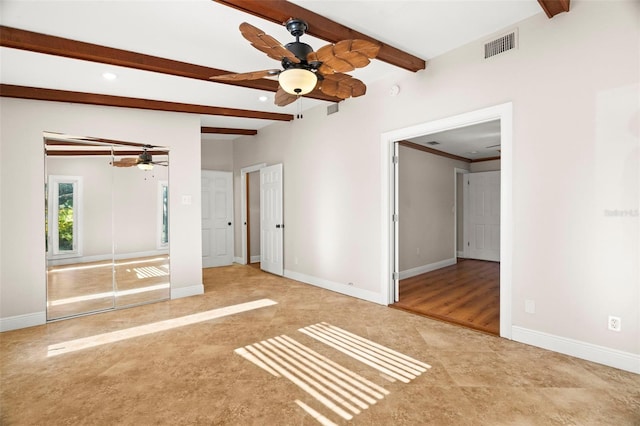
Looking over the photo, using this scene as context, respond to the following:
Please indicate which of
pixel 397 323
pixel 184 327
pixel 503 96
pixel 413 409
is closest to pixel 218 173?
pixel 184 327

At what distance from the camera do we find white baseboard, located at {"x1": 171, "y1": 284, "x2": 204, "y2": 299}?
4836mm

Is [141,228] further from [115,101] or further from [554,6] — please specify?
[554,6]

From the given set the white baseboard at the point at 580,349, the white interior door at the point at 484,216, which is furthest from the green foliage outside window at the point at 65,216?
the white interior door at the point at 484,216

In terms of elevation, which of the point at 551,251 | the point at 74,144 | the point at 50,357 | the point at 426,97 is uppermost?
the point at 426,97

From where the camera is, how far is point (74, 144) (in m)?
4.14

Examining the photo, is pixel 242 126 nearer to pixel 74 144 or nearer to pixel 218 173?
pixel 218 173

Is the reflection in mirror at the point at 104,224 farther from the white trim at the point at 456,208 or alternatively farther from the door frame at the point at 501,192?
the white trim at the point at 456,208

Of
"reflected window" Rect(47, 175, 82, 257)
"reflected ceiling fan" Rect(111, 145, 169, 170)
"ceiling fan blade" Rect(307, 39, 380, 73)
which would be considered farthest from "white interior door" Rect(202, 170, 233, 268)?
"ceiling fan blade" Rect(307, 39, 380, 73)

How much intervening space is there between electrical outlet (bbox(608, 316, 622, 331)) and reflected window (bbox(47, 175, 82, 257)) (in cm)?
589

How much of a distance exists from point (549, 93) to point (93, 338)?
5200 mm

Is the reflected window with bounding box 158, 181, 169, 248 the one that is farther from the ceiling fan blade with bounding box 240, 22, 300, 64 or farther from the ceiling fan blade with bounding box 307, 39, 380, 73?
the ceiling fan blade with bounding box 307, 39, 380, 73

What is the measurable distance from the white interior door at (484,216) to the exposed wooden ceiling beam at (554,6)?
5.65m

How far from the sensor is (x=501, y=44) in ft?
10.3

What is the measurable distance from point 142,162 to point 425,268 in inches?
217
